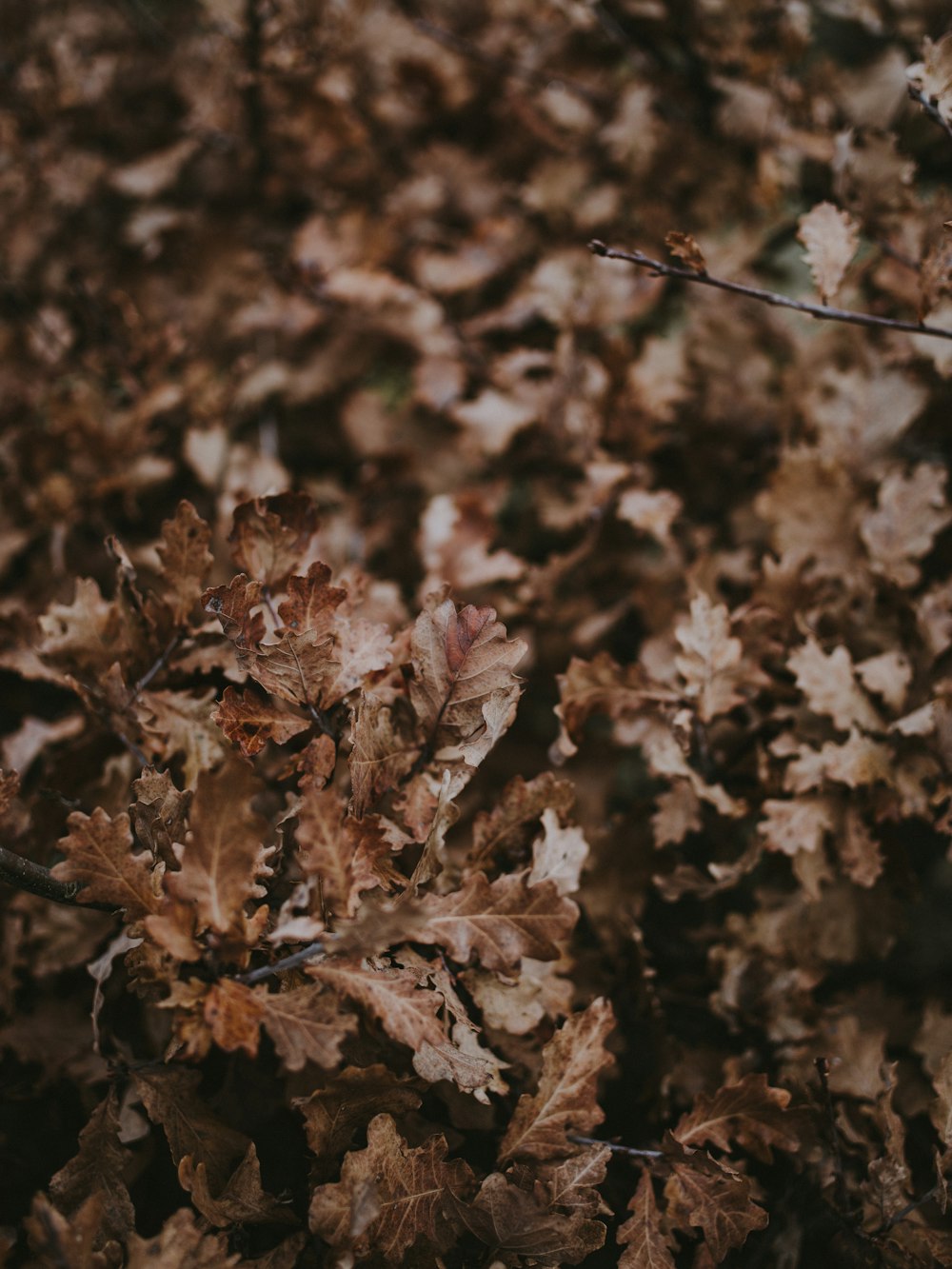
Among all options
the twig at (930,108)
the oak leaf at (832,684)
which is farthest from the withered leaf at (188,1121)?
the twig at (930,108)

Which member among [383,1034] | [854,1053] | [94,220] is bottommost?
[854,1053]

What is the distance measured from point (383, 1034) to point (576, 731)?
49 cm

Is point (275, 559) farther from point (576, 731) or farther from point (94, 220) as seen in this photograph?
point (94, 220)

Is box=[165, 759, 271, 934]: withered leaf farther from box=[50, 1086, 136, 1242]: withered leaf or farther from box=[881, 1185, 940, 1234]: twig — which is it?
box=[881, 1185, 940, 1234]: twig

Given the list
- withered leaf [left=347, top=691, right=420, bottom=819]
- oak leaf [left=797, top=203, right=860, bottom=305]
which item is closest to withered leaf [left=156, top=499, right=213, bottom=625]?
withered leaf [left=347, top=691, right=420, bottom=819]

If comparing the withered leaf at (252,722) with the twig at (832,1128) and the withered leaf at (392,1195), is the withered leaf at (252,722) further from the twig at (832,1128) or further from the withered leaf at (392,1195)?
the twig at (832,1128)

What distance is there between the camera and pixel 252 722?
3.27 feet

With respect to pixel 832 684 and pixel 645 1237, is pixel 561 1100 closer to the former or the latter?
pixel 645 1237

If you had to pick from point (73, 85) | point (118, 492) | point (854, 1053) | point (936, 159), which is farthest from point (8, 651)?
point (936, 159)

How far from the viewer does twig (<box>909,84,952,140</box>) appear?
3.35 ft

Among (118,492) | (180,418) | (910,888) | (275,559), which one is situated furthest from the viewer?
(180,418)

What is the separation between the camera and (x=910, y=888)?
1230 millimetres

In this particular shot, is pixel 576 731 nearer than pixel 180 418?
Yes

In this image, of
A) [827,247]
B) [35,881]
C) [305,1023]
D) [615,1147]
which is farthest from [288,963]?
[827,247]
